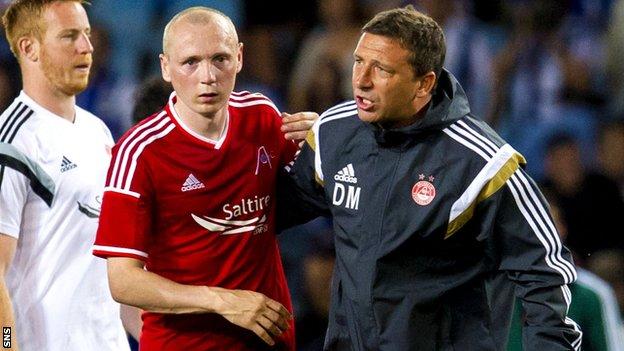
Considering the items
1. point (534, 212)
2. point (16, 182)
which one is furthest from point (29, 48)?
point (534, 212)

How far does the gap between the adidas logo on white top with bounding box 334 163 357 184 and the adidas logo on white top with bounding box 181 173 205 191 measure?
0.47 metres

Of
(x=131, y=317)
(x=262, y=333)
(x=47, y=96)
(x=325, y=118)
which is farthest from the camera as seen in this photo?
(x=131, y=317)

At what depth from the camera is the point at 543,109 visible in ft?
27.9

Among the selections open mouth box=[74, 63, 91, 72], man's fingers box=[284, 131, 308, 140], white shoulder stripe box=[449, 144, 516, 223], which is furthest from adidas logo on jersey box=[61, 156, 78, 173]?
white shoulder stripe box=[449, 144, 516, 223]

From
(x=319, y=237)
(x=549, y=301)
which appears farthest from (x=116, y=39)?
(x=549, y=301)

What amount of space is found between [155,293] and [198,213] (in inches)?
12.6

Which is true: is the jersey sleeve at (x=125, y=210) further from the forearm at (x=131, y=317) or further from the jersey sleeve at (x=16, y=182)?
the forearm at (x=131, y=317)

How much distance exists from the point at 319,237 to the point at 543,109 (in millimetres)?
1881

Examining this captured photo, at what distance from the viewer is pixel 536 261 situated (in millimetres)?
3939

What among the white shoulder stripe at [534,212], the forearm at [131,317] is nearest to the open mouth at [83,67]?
the forearm at [131,317]

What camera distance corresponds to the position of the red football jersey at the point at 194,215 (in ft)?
13.4

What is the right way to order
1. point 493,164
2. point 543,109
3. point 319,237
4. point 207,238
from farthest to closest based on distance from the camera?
point 543,109, point 319,237, point 207,238, point 493,164

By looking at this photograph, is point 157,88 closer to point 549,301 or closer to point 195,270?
point 195,270

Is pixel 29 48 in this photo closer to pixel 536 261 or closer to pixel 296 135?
pixel 296 135
